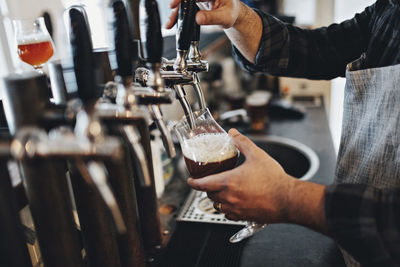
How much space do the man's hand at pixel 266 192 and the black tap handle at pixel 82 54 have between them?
299mm

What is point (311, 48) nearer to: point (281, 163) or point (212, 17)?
point (212, 17)

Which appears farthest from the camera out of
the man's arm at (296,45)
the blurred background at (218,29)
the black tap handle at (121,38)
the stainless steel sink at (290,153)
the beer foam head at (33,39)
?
the stainless steel sink at (290,153)

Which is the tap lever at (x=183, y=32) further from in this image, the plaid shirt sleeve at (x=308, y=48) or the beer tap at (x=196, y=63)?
the plaid shirt sleeve at (x=308, y=48)

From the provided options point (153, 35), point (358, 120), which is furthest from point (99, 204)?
point (358, 120)

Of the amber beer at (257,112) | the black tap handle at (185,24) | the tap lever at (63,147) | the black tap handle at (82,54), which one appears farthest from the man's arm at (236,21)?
the amber beer at (257,112)

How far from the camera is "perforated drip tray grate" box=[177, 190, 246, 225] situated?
3.62ft

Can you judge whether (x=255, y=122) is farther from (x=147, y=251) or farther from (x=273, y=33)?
(x=147, y=251)

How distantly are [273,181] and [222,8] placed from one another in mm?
537

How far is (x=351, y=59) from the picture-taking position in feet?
3.99

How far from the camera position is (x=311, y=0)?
3.43m

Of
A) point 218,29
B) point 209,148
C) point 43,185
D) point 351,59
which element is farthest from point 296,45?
point 218,29

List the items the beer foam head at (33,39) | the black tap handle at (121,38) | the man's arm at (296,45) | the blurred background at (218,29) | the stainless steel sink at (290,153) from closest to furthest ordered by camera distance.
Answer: the black tap handle at (121,38) → the beer foam head at (33,39) → the man's arm at (296,45) → the blurred background at (218,29) → the stainless steel sink at (290,153)

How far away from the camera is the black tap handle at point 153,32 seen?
56 centimetres

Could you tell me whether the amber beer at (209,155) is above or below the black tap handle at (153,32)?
below
